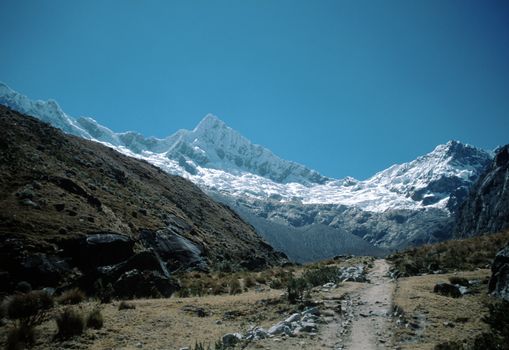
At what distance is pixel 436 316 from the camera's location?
19.5 m

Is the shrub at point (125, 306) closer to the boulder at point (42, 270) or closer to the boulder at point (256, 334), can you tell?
the boulder at point (256, 334)

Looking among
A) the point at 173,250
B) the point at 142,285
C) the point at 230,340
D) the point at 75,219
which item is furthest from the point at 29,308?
the point at 173,250

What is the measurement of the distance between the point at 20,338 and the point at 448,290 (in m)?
23.2

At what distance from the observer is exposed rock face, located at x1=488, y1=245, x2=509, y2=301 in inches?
842

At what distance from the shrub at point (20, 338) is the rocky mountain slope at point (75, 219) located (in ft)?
42.9

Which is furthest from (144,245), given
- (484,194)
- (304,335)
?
(484,194)

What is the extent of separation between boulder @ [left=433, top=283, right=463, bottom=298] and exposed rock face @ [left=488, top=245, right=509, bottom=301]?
177cm

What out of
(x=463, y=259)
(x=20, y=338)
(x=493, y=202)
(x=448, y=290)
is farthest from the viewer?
(x=493, y=202)

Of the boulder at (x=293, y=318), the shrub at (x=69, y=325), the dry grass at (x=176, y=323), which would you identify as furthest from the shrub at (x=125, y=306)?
the boulder at (x=293, y=318)

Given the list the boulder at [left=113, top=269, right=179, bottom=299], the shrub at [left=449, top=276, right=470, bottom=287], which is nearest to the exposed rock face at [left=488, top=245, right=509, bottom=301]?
the shrub at [left=449, top=276, right=470, bottom=287]

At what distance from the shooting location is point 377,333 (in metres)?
17.4

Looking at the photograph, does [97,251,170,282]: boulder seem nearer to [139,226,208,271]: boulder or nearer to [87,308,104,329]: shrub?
[87,308,104,329]: shrub

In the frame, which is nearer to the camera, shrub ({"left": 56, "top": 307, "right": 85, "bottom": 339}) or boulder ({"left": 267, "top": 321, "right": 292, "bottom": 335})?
shrub ({"left": 56, "top": 307, "right": 85, "bottom": 339})

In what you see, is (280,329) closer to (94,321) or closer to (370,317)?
(370,317)
